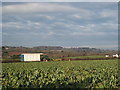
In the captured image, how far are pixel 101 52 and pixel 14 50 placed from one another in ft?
87.2

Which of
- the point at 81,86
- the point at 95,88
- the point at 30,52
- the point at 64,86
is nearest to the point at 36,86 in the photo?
→ the point at 64,86

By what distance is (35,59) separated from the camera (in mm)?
35500

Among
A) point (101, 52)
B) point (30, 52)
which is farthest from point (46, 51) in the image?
point (101, 52)

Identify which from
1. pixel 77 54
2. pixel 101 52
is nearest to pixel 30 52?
pixel 77 54

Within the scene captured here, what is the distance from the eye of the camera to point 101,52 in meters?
50.6

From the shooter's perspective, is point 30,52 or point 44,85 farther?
point 30,52

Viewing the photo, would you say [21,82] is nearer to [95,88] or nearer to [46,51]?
[95,88]

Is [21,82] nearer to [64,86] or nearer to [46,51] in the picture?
[64,86]

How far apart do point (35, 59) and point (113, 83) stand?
89.0 ft

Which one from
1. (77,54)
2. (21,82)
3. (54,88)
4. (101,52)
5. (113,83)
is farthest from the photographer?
(101,52)

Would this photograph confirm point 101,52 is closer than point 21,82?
No

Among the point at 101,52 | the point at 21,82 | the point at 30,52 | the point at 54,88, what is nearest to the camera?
the point at 54,88

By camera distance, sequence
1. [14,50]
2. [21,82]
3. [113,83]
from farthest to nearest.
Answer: [14,50] → [113,83] → [21,82]

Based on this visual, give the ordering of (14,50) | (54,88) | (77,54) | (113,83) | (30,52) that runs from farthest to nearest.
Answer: (77,54) < (30,52) < (14,50) < (113,83) < (54,88)
